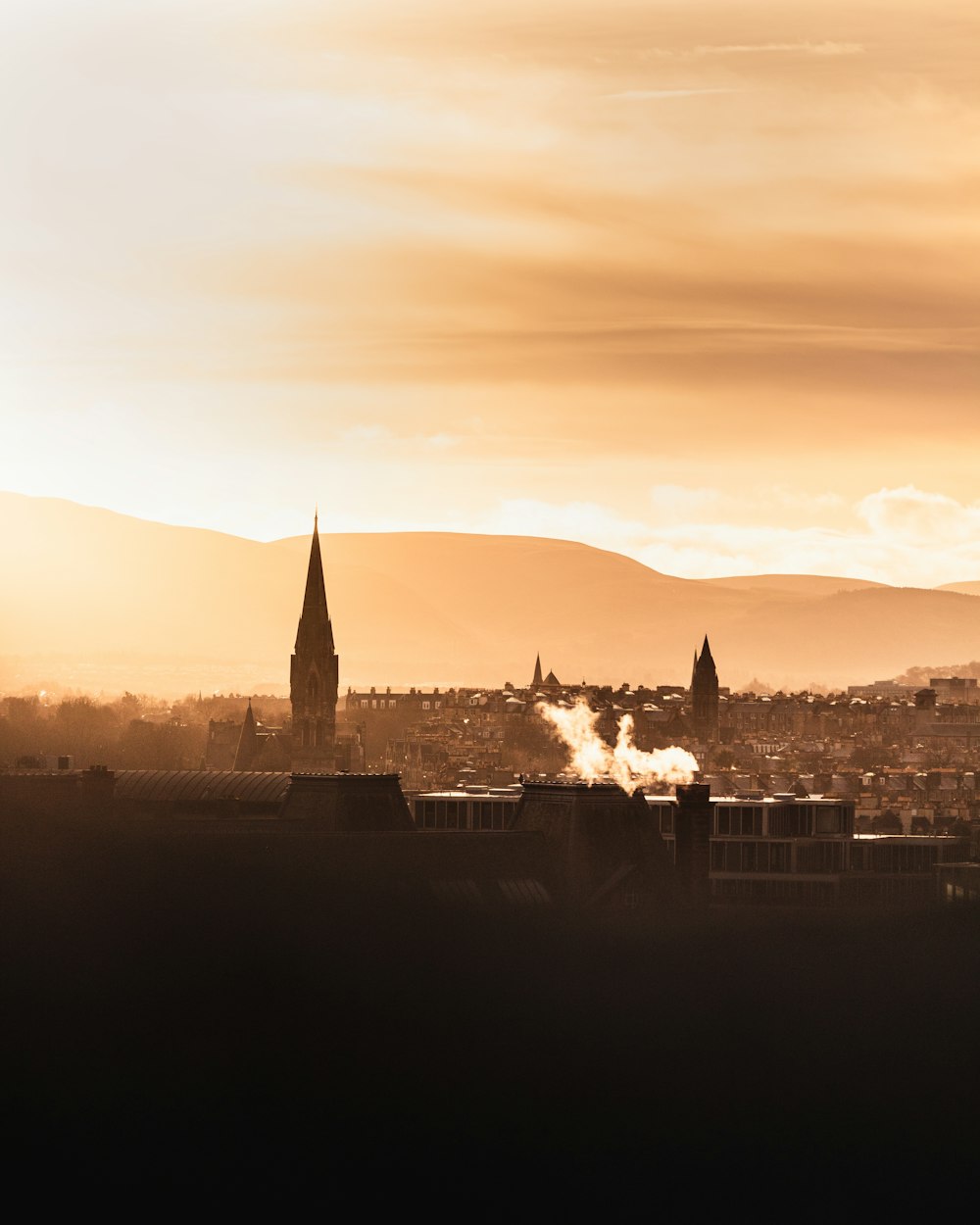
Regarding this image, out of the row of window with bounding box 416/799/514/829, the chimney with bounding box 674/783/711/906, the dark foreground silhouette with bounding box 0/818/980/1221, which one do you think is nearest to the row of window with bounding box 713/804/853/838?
the row of window with bounding box 416/799/514/829

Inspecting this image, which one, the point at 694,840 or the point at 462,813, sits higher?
the point at 462,813

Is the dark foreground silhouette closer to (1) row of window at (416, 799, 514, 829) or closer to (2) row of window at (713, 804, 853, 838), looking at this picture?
(1) row of window at (416, 799, 514, 829)

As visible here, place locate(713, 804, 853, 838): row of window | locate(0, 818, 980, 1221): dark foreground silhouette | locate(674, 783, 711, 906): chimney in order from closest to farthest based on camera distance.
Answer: locate(0, 818, 980, 1221): dark foreground silhouette < locate(674, 783, 711, 906): chimney < locate(713, 804, 853, 838): row of window

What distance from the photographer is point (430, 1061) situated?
95.3 metres

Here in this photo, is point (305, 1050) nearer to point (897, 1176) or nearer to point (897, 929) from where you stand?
point (897, 1176)

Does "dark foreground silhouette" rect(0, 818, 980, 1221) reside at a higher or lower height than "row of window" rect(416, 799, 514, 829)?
lower

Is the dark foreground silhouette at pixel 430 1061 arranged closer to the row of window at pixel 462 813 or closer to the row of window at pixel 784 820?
the row of window at pixel 462 813

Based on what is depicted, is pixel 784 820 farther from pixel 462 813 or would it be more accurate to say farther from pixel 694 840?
pixel 694 840

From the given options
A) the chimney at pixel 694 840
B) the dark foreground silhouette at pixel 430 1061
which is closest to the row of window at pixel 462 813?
the chimney at pixel 694 840

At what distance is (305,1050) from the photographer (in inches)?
3671

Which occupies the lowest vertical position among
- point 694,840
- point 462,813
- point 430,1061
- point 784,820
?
point 430,1061

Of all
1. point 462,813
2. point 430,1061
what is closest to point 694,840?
point 462,813

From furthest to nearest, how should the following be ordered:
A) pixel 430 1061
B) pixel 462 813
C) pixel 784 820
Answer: pixel 784 820
pixel 462 813
pixel 430 1061

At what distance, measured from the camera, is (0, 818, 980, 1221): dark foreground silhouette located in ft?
263
